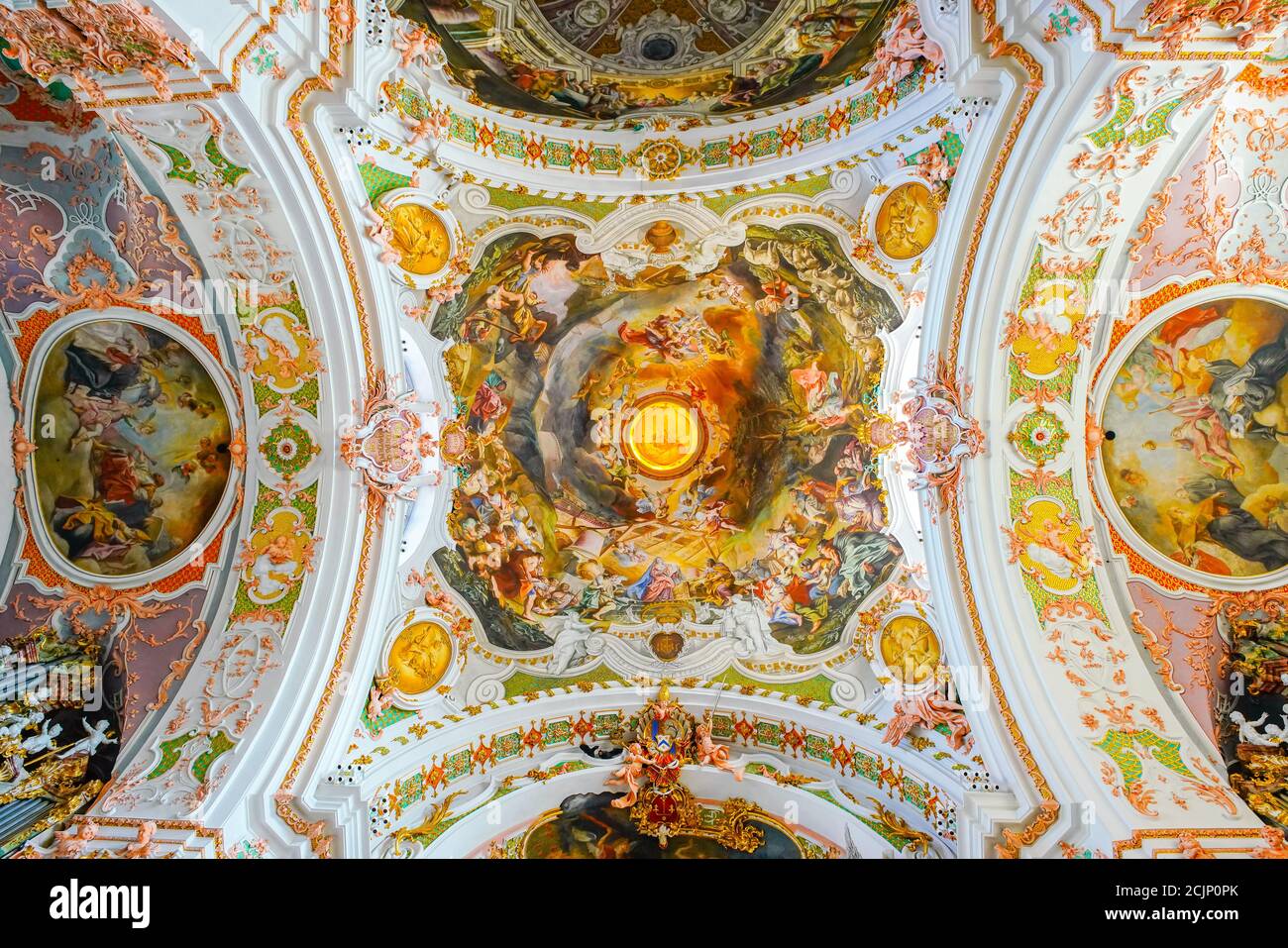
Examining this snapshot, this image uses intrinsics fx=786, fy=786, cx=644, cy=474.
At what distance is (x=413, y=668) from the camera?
10.8 m

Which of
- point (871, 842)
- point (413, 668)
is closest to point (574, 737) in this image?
point (413, 668)

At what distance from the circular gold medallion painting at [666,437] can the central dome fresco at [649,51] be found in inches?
173

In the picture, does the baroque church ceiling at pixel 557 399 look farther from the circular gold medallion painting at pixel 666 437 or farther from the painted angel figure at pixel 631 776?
the circular gold medallion painting at pixel 666 437

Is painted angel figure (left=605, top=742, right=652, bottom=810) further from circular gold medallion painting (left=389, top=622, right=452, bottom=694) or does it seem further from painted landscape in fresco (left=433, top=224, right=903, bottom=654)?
circular gold medallion painting (left=389, top=622, right=452, bottom=694)

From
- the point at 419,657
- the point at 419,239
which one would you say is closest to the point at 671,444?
the point at 419,239

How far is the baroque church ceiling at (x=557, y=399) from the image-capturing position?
28.3 feet

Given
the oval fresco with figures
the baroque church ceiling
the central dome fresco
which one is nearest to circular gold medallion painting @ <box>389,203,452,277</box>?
the baroque church ceiling

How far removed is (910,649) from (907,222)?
5726mm

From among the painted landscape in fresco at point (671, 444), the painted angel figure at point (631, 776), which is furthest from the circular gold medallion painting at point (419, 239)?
the painted angel figure at point (631, 776)

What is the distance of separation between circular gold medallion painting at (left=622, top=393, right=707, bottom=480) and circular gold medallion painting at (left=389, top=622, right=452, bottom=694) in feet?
13.2

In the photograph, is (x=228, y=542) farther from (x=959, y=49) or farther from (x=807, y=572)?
(x=959, y=49)

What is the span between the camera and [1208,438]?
32.5 feet

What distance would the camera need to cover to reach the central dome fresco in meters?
9.21

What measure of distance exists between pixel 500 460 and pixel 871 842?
23.7 ft
